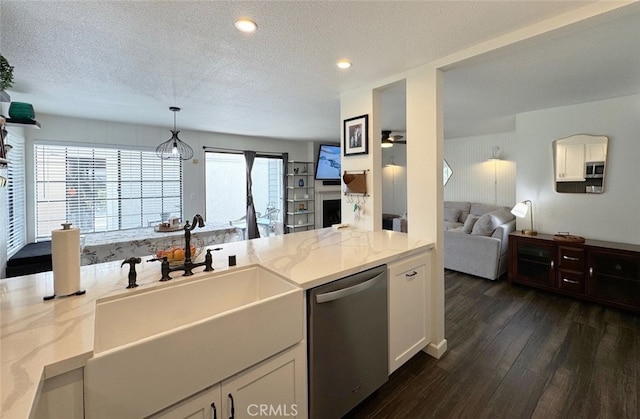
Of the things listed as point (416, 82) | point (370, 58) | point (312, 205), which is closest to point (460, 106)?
point (416, 82)

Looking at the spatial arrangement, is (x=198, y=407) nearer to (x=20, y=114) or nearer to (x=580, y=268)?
(x=20, y=114)

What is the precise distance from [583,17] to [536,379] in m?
2.29

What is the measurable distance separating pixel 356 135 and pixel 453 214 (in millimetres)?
3610

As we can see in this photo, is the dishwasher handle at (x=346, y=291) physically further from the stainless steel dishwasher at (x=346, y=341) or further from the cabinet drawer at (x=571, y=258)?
the cabinet drawer at (x=571, y=258)

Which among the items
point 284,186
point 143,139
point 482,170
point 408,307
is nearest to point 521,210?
point 482,170

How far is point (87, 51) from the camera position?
1941mm

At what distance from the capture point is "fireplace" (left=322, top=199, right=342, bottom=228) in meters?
6.97

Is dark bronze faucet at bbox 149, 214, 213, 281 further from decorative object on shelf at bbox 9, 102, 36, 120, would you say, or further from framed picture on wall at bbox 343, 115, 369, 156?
framed picture on wall at bbox 343, 115, 369, 156

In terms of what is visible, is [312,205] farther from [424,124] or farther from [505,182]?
[424,124]

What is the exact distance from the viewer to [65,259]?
3.88 ft

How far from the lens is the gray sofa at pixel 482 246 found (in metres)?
3.83

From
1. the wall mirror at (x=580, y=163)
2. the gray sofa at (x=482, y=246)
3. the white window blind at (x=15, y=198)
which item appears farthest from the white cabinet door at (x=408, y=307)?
the white window blind at (x=15, y=198)

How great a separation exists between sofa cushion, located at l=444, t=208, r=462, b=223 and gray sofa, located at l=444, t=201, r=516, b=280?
1065 mm

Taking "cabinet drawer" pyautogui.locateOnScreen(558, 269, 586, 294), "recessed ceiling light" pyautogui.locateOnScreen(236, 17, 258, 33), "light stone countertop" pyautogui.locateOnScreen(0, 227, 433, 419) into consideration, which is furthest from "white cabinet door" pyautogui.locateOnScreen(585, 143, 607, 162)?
"recessed ceiling light" pyautogui.locateOnScreen(236, 17, 258, 33)
